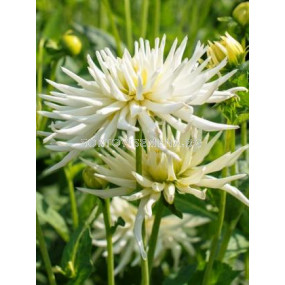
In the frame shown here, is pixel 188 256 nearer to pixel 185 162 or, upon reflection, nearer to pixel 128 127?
pixel 185 162

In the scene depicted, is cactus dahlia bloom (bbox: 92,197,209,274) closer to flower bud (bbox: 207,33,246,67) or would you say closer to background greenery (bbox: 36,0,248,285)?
background greenery (bbox: 36,0,248,285)

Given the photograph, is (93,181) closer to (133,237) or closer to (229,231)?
(229,231)

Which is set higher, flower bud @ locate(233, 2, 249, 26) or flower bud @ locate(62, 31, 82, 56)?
flower bud @ locate(233, 2, 249, 26)

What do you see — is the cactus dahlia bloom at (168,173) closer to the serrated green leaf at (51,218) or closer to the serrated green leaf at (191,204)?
the serrated green leaf at (191,204)

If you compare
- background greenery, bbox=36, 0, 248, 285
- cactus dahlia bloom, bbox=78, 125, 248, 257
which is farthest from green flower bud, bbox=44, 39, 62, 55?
cactus dahlia bloom, bbox=78, 125, 248, 257

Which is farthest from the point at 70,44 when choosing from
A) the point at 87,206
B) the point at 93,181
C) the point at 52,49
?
the point at 93,181

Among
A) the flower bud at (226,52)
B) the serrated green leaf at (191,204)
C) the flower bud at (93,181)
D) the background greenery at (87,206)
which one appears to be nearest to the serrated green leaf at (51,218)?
the background greenery at (87,206)
